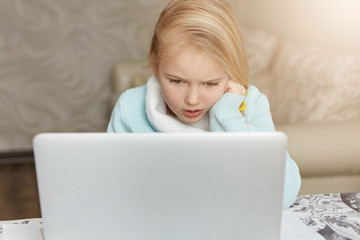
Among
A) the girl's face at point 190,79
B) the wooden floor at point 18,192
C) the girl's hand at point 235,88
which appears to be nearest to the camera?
the girl's face at point 190,79

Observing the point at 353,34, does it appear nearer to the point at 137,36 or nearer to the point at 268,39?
the point at 268,39

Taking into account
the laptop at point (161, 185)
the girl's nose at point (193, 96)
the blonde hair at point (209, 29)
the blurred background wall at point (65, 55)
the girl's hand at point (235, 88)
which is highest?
the blurred background wall at point (65, 55)

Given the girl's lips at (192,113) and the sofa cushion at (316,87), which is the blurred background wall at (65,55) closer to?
the sofa cushion at (316,87)

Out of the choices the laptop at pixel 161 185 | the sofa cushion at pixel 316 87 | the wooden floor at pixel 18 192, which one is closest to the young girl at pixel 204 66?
the laptop at pixel 161 185

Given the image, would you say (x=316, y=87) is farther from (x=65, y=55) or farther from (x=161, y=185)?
(x=65, y=55)

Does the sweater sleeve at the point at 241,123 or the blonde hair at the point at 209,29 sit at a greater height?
the blonde hair at the point at 209,29

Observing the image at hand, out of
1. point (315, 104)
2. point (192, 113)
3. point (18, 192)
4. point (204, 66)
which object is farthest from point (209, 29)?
point (18, 192)

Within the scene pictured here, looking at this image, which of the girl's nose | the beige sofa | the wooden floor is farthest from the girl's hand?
the wooden floor

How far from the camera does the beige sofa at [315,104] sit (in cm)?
171

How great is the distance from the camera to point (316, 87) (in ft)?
6.91

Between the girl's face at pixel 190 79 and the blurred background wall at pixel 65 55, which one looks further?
the blurred background wall at pixel 65 55

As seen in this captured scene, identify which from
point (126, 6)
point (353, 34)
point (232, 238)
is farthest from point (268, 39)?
point (232, 238)

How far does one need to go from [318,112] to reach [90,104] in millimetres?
2096

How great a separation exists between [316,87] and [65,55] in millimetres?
2106
